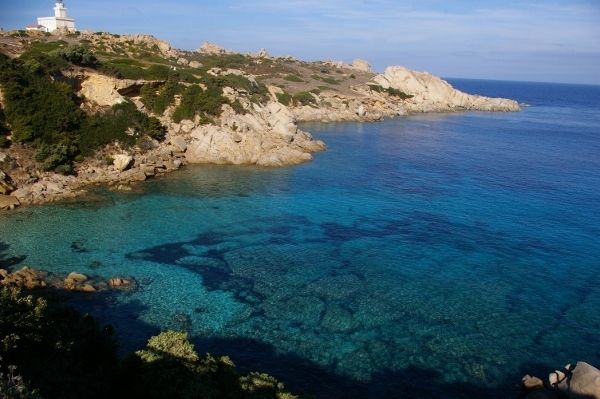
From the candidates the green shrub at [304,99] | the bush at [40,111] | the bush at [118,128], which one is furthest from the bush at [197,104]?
the green shrub at [304,99]

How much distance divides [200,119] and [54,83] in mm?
15826

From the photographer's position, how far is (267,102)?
221 feet

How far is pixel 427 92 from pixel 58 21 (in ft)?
302

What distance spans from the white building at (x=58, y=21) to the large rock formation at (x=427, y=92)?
7740 cm

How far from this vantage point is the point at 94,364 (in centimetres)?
1487

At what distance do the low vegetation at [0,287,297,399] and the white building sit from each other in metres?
88.2

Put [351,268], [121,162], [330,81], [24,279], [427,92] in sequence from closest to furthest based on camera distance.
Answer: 1. [24,279]
2. [351,268]
3. [121,162]
4. [330,81]
5. [427,92]

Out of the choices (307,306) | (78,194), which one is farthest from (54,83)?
(307,306)

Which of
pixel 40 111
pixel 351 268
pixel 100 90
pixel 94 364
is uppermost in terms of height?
pixel 100 90

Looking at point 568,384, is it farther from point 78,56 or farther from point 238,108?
point 78,56

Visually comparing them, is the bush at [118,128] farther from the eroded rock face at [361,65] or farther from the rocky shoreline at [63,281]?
the eroded rock face at [361,65]

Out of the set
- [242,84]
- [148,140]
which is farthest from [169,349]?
[242,84]

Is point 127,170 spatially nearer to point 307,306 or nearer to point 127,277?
point 127,277

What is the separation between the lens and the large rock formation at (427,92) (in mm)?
123925
